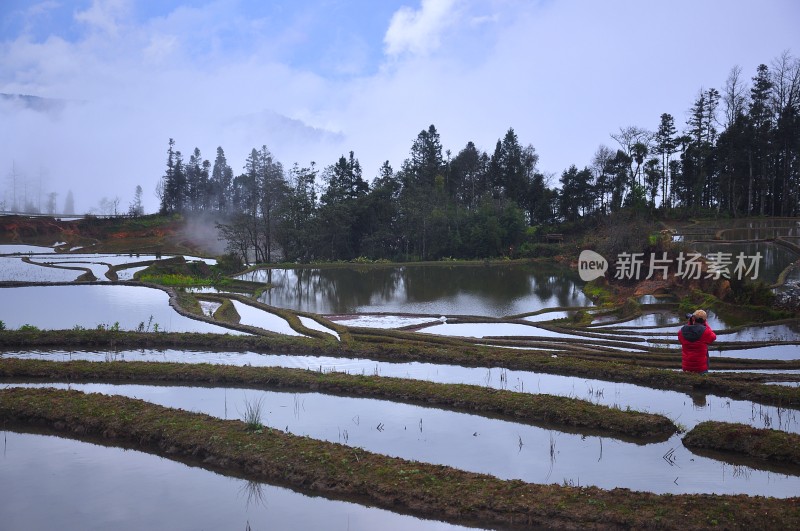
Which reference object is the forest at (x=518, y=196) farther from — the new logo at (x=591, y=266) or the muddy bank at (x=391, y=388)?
the muddy bank at (x=391, y=388)

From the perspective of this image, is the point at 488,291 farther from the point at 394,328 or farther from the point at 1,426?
the point at 1,426

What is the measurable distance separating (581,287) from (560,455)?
2484 centimetres

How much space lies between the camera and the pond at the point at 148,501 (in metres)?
5.82

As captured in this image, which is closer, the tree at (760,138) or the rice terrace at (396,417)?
the rice terrace at (396,417)

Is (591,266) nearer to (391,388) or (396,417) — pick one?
(391,388)

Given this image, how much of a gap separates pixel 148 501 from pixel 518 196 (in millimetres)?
57823

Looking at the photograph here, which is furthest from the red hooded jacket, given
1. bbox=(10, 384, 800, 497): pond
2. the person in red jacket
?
bbox=(10, 384, 800, 497): pond

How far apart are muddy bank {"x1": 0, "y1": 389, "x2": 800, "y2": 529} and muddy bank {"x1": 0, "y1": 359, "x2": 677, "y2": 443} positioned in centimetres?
219

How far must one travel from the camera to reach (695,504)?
18.7 ft

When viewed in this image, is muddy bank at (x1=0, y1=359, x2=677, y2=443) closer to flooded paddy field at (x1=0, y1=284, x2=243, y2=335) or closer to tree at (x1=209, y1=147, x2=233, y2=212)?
flooded paddy field at (x1=0, y1=284, x2=243, y2=335)

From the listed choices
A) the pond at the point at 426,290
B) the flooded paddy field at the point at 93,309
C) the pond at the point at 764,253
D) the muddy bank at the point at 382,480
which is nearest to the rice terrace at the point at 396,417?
the muddy bank at the point at 382,480

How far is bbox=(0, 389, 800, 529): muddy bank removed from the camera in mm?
5566

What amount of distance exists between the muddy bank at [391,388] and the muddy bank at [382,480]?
219 cm

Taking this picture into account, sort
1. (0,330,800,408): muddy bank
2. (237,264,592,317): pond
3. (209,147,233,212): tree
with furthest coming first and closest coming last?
1. (209,147,233,212): tree
2. (237,264,592,317): pond
3. (0,330,800,408): muddy bank
